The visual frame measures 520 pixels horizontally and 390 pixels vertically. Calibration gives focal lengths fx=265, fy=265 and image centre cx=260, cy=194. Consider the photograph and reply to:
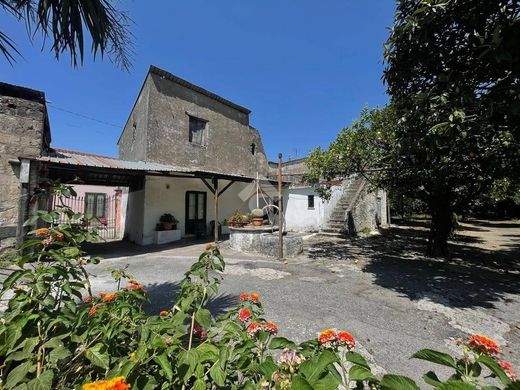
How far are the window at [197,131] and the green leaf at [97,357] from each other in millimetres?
13099

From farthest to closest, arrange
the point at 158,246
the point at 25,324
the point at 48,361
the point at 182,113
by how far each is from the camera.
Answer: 1. the point at 182,113
2. the point at 158,246
3. the point at 25,324
4. the point at 48,361

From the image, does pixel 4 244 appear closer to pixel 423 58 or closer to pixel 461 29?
pixel 423 58

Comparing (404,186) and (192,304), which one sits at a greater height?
(404,186)

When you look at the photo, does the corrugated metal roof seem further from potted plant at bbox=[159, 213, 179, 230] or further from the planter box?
the planter box

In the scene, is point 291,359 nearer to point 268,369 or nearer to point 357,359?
point 268,369

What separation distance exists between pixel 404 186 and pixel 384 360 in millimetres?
7223

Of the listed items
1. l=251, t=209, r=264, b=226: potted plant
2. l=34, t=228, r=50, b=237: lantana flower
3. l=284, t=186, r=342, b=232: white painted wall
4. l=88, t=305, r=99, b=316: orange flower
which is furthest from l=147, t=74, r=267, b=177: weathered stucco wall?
l=88, t=305, r=99, b=316: orange flower

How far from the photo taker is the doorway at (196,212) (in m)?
12.4

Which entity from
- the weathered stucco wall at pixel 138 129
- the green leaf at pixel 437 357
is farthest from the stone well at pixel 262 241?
the green leaf at pixel 437 357

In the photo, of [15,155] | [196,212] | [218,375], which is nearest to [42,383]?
[218,375]

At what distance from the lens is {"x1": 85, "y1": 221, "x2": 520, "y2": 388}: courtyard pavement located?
318cm

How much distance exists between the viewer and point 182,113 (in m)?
13.1

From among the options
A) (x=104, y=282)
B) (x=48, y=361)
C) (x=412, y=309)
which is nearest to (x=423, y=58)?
(x=412, y=309)

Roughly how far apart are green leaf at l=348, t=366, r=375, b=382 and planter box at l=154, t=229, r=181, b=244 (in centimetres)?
1060
